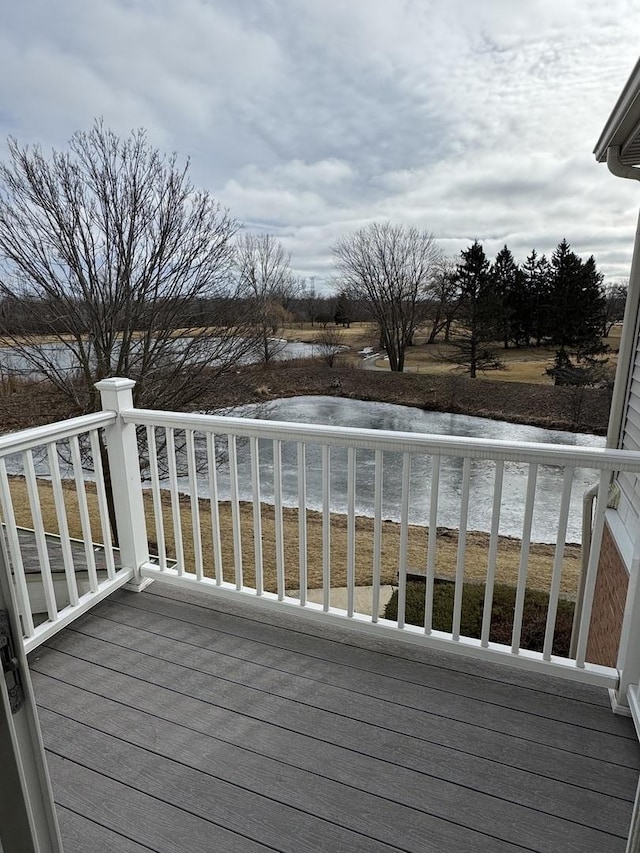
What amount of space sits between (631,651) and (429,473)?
5.48 metres

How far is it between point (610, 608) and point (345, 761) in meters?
1.99

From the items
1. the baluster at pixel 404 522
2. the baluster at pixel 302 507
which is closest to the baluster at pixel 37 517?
the baluster at pixel 302 507

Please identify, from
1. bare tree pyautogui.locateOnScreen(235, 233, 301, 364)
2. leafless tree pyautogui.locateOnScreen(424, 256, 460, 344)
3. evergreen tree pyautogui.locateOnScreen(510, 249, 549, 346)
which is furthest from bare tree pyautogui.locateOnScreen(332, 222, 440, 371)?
evergreen tree pyautogui.locateOnScreen(510, 249, 549, 346)

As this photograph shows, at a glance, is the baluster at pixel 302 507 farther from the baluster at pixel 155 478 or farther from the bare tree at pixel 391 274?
the bare tree at pixel 391 274

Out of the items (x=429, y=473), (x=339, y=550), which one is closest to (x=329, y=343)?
(x=429, y=473)

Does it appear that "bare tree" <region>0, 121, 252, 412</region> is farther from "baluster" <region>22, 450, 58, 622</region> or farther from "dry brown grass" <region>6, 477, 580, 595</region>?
"baluster" <region>22, 450, 58, 622</region>

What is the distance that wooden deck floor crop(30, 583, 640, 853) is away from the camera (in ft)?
4.77

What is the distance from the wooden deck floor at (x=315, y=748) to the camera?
4.77 ft

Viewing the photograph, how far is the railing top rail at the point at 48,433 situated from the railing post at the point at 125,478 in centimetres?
8

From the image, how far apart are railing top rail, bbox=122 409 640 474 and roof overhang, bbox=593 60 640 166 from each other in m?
1.56

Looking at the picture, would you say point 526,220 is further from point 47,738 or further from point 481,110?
point 47,738

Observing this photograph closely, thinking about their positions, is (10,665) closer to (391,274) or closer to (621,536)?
(621,536)

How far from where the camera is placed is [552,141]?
7.11 meters

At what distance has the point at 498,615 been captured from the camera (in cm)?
496
